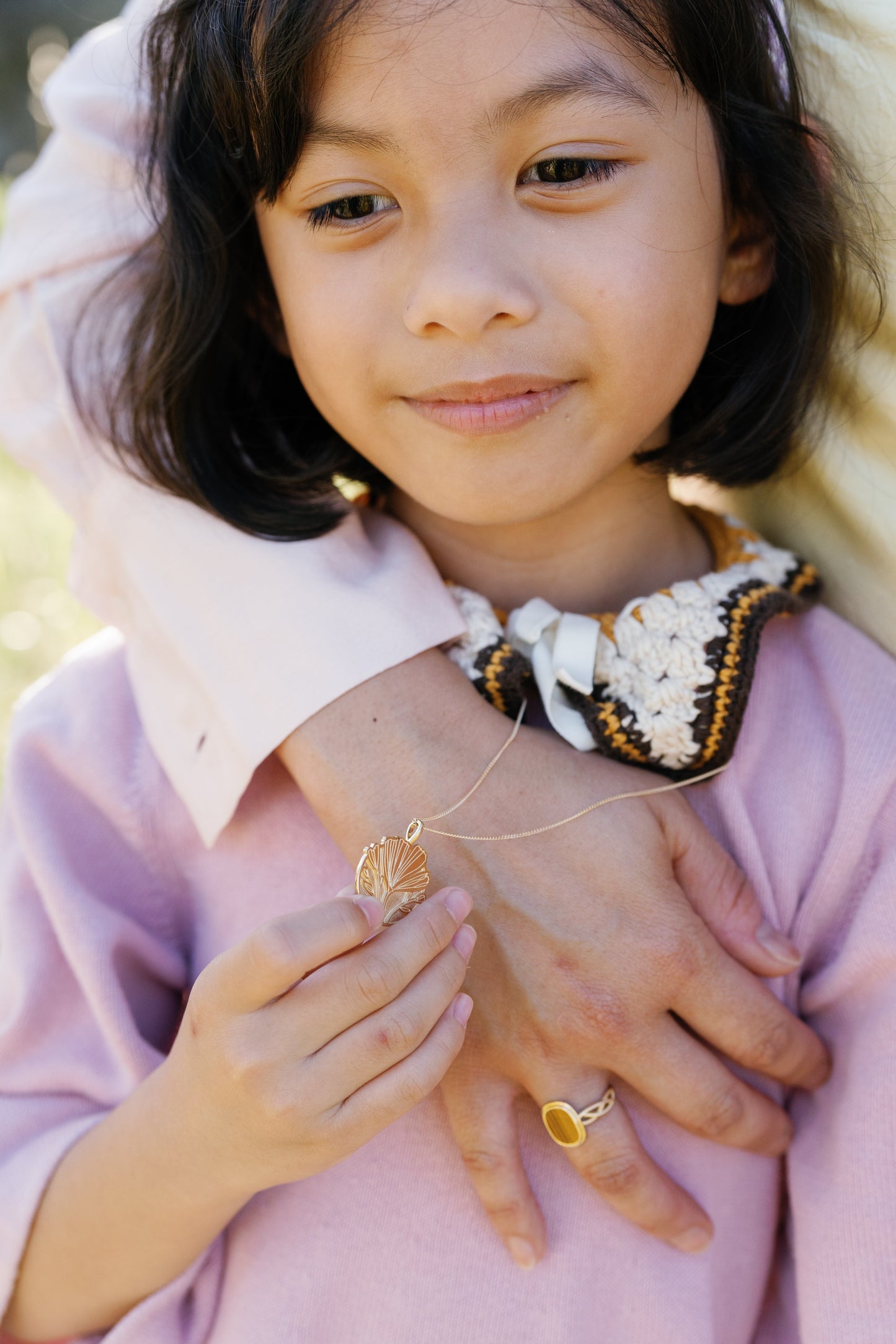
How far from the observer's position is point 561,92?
1.02 m

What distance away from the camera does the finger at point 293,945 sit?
0.89 metres

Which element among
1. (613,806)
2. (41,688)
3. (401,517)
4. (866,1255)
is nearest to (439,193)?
(401,517)

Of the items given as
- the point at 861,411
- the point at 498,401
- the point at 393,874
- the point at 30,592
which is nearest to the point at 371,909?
the point at 393,874

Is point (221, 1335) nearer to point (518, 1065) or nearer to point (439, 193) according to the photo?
point (518, 1065)

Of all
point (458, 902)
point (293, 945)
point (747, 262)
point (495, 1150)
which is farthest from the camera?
point (747, 262)

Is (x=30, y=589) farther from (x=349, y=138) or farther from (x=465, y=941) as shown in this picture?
(x=465, y=941)

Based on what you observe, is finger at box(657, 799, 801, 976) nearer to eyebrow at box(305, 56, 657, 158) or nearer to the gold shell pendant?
the gold shell pendant

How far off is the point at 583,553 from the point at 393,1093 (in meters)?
0.65

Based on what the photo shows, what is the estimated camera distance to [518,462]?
1.15 m

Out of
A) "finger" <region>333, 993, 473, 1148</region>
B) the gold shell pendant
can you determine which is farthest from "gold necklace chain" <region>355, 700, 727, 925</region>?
"finger" <region>333, 993, 473, 1148</region>

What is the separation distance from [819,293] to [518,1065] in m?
0.86

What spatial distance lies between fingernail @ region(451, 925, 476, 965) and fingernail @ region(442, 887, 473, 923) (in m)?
0.02

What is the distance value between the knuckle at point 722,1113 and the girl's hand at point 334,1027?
268 mm

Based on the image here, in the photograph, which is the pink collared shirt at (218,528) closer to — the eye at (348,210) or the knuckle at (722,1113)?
the eye at (348,210)
